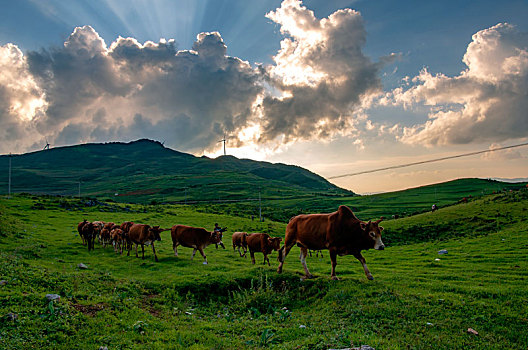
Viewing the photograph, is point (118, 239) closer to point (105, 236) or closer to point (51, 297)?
point (105, 236)

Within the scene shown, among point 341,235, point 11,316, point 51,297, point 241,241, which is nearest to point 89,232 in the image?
point 241,241

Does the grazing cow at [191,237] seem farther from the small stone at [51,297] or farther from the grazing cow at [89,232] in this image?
the small stone at [51,297]

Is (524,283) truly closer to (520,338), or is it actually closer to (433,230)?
(520,338)

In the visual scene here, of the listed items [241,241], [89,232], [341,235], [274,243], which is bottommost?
[241,241]

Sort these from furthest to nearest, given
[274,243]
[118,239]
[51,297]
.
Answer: [118,239] → [274,243] → [51,297]

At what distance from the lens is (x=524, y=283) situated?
14266mm

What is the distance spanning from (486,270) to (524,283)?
156 inches

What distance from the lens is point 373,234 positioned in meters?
13.0

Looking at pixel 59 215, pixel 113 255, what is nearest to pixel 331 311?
pixel 113 255

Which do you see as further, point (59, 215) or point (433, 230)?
point (59, 215)

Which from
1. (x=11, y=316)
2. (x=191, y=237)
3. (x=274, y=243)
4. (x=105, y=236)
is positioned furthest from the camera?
(x=105, y=236)

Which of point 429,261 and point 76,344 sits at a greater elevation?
point 76,344

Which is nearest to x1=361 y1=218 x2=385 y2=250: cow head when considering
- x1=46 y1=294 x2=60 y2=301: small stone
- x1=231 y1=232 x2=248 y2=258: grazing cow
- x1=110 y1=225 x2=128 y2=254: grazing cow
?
x1=46 y1=294 x2=60 y2=301: small stone

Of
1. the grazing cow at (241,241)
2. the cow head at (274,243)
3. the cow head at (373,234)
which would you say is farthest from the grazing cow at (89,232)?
the cow head at (373,234)
